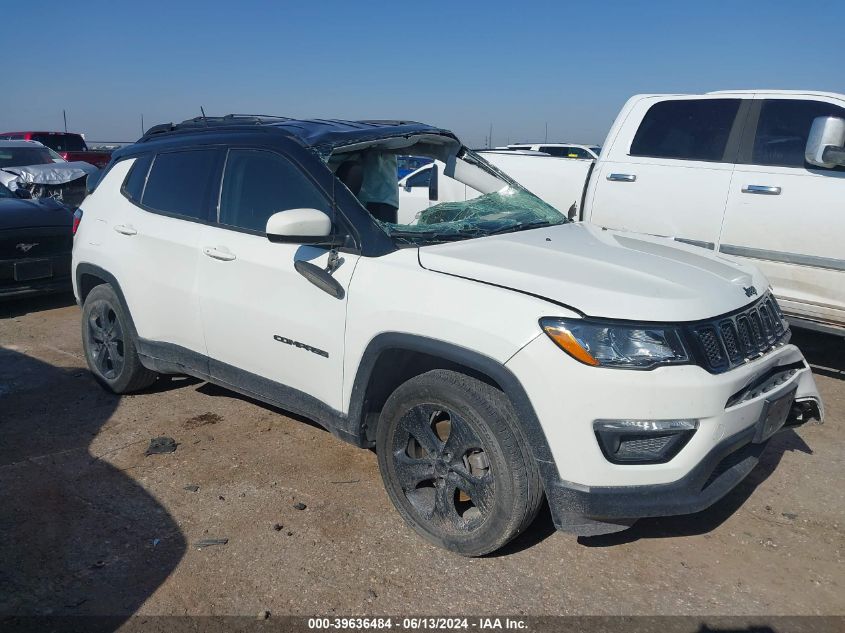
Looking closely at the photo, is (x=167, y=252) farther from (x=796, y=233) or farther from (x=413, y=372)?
(x=796, y=233)

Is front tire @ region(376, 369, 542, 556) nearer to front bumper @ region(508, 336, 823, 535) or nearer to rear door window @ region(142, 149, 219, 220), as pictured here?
front bumper @ region(508, 336, 823, 535)

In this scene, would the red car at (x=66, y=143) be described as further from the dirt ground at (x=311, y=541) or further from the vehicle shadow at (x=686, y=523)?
the vehicle shadow at (x=686, y=523)

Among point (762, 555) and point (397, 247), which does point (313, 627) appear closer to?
point (397, 247)

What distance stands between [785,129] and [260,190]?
13.5ft

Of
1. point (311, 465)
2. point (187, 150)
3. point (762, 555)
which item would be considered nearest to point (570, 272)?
point (762, 555)

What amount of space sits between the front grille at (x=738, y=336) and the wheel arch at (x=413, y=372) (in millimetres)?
687

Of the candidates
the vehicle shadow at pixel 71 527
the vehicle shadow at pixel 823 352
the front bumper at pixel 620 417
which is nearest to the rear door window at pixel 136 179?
the vehicle shadow at pixel 71 527

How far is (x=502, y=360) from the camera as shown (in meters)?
2.70

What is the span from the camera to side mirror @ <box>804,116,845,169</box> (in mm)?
4941

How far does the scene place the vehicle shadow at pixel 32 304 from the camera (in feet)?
25.0

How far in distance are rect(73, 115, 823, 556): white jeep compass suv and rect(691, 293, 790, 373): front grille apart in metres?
0.01

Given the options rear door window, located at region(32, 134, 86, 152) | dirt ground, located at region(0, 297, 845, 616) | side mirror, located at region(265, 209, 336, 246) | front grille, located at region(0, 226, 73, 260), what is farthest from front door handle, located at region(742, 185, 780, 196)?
rear door window, located at region(32, 134, 86, 152)

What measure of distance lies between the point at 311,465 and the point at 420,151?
76.6 inches

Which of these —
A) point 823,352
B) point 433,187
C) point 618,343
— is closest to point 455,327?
point 618,343
